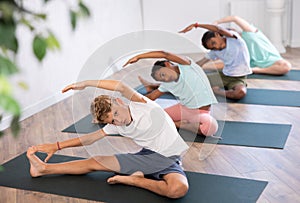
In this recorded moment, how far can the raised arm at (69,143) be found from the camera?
2.67m

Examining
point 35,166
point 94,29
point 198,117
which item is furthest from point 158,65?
point 94,29

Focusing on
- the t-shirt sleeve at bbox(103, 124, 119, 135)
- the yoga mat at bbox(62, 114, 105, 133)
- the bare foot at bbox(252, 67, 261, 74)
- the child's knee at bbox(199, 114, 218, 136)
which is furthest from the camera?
the bare foot at bbox(252, 67, 261, 74)

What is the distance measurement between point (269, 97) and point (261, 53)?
2.45ft

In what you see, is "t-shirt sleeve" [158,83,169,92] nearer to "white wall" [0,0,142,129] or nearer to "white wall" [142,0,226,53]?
"white wall" [0,0,142,129]

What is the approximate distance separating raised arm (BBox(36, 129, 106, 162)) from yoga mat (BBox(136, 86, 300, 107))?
1.00m

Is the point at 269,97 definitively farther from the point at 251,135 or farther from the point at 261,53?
the point at 251,135

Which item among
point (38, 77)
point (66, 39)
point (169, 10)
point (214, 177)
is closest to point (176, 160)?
point (214, 177)

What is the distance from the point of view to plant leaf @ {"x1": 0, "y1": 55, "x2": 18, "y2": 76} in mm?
589

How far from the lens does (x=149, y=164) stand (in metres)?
2.47

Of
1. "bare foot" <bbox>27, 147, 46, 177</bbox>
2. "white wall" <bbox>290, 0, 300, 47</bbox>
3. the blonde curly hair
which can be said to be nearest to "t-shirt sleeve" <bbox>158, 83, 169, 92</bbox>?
the blonde curly hair

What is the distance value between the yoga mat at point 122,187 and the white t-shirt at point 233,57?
5.35 ft

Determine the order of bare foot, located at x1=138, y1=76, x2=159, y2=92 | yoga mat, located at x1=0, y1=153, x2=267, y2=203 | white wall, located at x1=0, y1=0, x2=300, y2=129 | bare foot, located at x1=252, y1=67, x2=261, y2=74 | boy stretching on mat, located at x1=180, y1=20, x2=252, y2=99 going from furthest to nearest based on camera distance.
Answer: bare foot, located at x1=252, y1=67, x2=261, y2=74, boy stretching on mat, located at x1=180, y1=20, x2=252, y2=99, white wall, located at x1=0, y1=0, x2=300, y2=129, bare foot, located at x1=138, y1=76, x2=159, y2=92, yoga mat, located at x1=0, y1=153, x2=267, y2=203

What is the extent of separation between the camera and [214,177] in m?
2.57

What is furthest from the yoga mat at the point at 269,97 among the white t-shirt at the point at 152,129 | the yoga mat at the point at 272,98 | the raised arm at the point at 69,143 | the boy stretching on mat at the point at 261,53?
the white t-shirt at the point at 152,129
